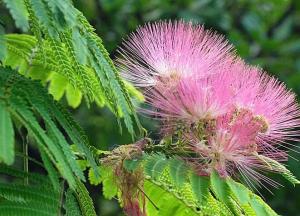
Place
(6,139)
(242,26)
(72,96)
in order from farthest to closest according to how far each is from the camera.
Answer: (242,26) < (72,96) < (6,139)

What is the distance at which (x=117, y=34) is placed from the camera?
16.3 feet

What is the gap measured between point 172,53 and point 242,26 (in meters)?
3.48

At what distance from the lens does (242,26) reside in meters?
5.31

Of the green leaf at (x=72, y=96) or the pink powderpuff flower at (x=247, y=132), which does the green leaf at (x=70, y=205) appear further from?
the green leaf at (x=72, y=96)

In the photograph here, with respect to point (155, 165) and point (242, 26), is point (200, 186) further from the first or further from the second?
point (242, 26)

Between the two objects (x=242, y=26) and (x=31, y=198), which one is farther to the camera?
(x=242, y=26)

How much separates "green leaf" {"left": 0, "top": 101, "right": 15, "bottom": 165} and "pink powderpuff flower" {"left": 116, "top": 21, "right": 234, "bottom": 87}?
1.92 feet

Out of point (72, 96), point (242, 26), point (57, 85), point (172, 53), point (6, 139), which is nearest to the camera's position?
point (6, 139)

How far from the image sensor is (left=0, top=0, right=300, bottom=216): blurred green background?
4945 mm

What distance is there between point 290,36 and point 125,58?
352 centimetres

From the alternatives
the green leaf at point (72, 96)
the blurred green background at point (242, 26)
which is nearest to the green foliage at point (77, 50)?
the green leaf at point (72, 96)

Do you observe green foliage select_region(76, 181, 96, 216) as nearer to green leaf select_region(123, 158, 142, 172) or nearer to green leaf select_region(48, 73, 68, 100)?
green leaf select_region(123, 158, 142, 172)

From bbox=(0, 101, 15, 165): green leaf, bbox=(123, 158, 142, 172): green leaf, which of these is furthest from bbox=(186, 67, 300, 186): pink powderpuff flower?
bbox=(0, 101, 15, 165): green leaf

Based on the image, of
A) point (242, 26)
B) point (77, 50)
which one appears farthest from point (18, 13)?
point (242, 26)
